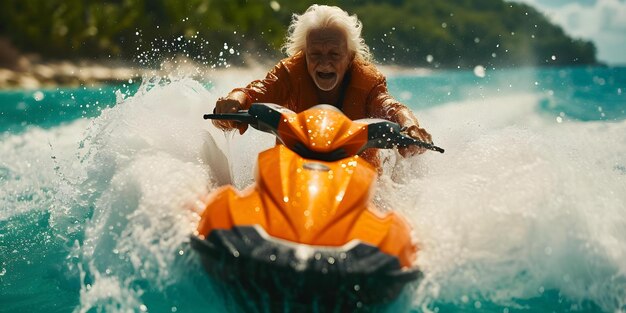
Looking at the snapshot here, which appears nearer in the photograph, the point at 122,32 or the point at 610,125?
the point at 610,125

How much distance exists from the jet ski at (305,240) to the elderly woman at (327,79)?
41.3 inches

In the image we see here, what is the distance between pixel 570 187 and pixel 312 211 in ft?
5.54

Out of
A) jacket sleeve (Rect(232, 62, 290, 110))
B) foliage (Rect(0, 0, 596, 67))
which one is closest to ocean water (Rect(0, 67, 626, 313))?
jacket sleeve (Rect(232, 62, 290, 110))

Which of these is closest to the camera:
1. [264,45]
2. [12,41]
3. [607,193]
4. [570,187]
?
[570,187]

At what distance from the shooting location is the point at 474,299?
3.03m

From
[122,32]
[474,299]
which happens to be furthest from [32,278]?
[122,32]

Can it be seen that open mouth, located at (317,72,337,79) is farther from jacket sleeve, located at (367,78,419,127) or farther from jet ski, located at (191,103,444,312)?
jet ski, located at (191,103,444,312)

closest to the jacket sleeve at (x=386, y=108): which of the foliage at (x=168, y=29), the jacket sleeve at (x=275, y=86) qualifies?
the jacket sleeve at (x=275, y=86)

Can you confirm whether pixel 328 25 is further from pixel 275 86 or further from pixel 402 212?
pixel 402 212

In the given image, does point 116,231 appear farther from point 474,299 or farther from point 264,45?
point 264,45

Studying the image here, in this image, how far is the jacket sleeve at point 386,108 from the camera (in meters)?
3.74

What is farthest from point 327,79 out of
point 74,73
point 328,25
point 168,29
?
point 168,29

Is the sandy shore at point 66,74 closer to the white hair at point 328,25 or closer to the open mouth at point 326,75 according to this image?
the white hair at point 328,25

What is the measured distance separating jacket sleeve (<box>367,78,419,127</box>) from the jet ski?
0.97m
